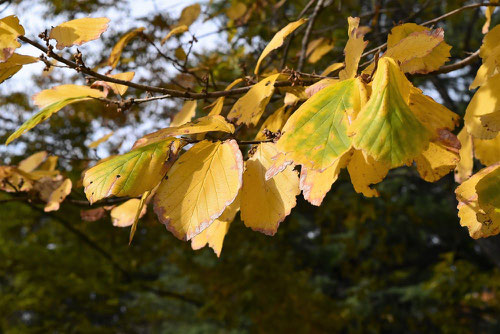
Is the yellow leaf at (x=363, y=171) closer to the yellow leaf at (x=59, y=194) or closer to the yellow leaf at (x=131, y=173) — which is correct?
the yellow leaf at (x=131, y=173)

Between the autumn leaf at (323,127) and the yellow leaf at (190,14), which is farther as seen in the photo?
the yellow leaf at (190,14)

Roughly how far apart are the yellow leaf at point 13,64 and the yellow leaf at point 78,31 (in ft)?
0.18

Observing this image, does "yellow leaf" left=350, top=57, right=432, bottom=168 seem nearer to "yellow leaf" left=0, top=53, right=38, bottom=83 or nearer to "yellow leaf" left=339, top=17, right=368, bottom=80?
"yellow leaf" left=339, top=17, right=368, bottom=80

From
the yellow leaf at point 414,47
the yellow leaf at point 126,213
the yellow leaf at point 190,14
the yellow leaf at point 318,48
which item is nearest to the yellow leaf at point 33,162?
the yellow leaf at point 126,213

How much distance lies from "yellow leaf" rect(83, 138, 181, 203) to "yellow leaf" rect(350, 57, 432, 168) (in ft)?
0.96

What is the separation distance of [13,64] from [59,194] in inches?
19.6

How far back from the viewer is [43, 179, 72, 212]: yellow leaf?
1.13m

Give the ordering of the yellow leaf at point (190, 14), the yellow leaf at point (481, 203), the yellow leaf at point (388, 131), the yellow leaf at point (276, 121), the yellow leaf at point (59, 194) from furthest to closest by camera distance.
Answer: the yellow leaf at point (190, 14), the yellow leaf at point (59, 194), the yellow leaf at point (276, 121), the yellow leaf at point (481, 203), the yellow leaf at point (388, 131)

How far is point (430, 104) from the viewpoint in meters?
0.61

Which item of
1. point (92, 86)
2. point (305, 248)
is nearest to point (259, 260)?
point (92, 86)

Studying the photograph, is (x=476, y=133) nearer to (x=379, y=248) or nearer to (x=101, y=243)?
(x=101, y=243)

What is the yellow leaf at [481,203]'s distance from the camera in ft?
1.88

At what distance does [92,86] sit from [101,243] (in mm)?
2444

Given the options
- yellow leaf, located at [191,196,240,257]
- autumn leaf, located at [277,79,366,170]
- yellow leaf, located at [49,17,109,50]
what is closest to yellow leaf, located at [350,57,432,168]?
autumn leaf, located at [277,79,366,170]
